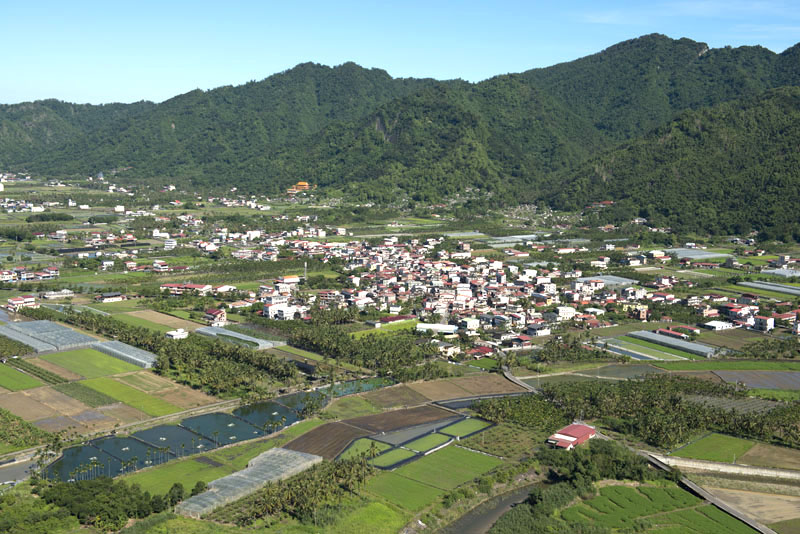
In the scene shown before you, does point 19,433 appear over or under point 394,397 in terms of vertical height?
over

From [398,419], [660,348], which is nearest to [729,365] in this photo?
[660,348]

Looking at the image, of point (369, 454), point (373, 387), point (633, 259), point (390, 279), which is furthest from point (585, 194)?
point (369, 454)

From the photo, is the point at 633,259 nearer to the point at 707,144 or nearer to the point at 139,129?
the point at 707,144

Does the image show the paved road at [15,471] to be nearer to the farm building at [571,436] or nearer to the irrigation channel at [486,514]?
the irrigation channel at [486,514]

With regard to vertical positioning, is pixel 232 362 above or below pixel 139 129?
below

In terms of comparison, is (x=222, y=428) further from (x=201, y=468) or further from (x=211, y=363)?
(x=211, y=363)

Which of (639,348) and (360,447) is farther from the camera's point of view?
(639,348)

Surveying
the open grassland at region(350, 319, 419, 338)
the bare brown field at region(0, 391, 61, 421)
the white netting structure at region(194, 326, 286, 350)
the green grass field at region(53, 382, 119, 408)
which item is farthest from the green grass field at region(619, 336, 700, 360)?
the bare brown field at region(0, 391, 61, 421)
